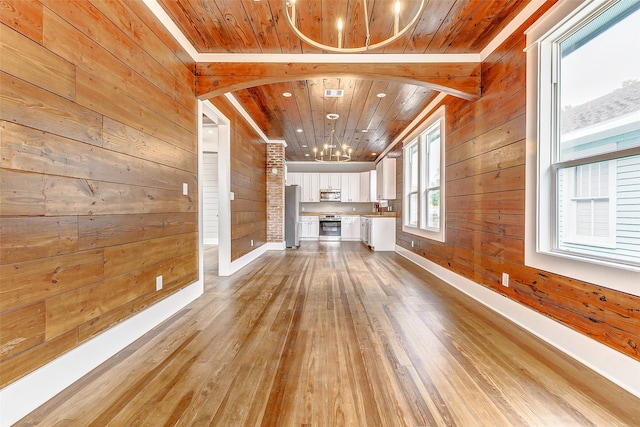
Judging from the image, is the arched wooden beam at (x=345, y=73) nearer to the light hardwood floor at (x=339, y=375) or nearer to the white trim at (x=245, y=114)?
the white trim at (x=245, y=114)

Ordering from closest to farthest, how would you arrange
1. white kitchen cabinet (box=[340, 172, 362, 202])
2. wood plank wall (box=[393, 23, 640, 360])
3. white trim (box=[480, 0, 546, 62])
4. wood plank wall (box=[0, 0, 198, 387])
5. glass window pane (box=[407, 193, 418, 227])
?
wood plank wall (box=[0, 0, 198, 387]) → wood plank wall (box=[393, 23, 640, 360]) → white trim (box=[480, 0, 546, 62]) → glass window pane (box=[407, 193, 418, 227]) → white kitchen cabinet (box=[340, 172, 362, 202])

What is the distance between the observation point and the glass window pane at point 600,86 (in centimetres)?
159

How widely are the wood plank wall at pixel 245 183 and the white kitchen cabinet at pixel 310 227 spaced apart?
2239 millimetres

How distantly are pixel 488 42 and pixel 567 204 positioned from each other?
1759mm

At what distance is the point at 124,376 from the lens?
1.62 metres

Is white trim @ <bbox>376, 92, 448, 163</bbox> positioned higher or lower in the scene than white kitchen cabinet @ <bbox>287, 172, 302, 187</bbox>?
higher

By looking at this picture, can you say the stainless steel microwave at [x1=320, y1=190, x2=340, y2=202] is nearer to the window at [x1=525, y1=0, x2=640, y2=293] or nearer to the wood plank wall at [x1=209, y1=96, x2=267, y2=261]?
the wood plank wall at [x1=209, y1=96, x2=267, y2=261]

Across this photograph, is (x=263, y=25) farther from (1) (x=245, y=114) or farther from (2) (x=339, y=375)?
(2) (x=339, y=375)

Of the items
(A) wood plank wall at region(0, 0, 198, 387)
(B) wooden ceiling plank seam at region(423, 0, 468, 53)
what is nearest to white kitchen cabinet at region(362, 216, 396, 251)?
(B) wooden ceiling plank seam at region(423, 0, 468, 53)

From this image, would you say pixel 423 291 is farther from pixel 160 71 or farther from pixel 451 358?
pixel 160 71

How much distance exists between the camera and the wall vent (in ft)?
11.8

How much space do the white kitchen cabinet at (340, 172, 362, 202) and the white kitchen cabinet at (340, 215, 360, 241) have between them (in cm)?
67

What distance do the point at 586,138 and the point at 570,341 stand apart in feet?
4.54

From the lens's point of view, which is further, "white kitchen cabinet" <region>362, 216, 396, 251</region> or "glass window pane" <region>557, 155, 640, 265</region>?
"white kitchen cabinet" <region>362, 216, 396, 251</region>
